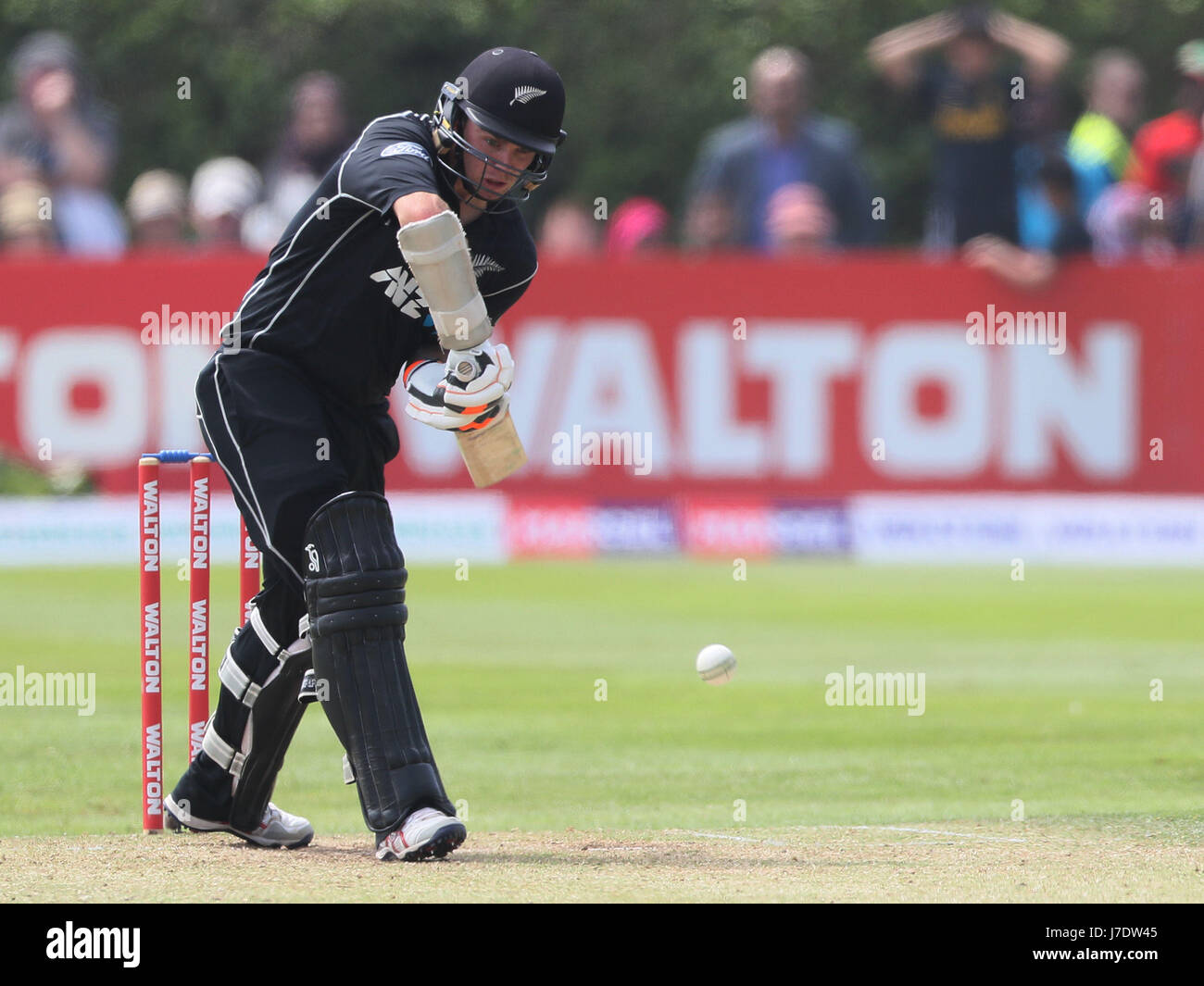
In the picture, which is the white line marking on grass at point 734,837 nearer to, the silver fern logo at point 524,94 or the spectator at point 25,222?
the silver fern logo at point 524,94

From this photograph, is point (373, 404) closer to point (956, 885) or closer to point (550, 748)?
point (956, 885)

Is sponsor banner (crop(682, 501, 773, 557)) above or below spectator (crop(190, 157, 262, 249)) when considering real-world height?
below

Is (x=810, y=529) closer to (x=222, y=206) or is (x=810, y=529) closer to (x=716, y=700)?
(x=222, y=206)

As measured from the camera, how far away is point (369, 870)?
6.53 metres

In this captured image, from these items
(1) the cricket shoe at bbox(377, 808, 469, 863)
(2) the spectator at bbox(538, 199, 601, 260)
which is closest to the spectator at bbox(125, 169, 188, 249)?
(2) the spectator at bbox(538, 199, 601, 260)

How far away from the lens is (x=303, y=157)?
59.5 ft

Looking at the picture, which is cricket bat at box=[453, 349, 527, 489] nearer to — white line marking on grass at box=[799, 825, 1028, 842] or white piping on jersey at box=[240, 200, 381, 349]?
white piping on jersey at box=[240, 200, 381, 349]

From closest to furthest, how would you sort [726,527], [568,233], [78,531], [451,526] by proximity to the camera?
[78,531], [451,526], [726,527], [568,233]

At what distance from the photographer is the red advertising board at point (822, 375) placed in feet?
57.8

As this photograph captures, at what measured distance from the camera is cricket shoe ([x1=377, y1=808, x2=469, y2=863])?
6.47 metres

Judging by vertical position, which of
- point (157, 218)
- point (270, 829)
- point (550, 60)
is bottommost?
point (270, 829)

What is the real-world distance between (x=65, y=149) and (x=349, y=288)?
39.7ft

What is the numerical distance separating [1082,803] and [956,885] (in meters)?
2.16

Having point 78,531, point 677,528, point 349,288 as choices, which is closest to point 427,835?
point 349,288
